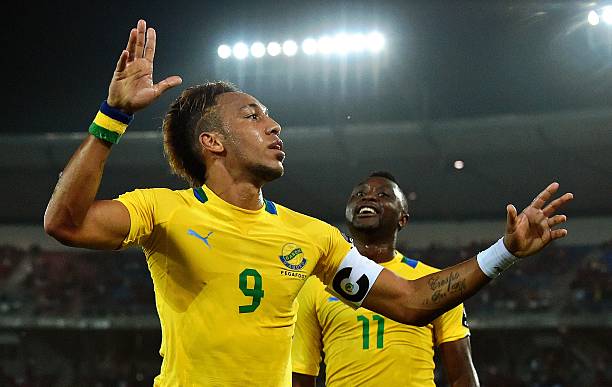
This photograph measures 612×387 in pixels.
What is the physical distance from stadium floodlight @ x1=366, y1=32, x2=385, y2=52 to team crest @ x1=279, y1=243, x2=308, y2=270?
41.1 feet

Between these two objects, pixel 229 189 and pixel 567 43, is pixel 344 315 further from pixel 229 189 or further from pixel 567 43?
pixel 567 43

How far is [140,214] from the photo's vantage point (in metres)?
2.78

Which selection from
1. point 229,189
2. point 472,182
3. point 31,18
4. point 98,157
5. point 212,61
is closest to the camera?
Answer: point 98,157

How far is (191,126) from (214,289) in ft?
2.91

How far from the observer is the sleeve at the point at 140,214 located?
2717 mm

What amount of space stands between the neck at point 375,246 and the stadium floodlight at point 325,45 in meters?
10.8

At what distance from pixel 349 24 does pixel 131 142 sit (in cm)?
649

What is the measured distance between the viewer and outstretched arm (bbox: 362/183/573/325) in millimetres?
2979

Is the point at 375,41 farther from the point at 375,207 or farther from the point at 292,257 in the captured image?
the point at 292,257

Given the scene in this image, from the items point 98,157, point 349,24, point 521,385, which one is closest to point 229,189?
point 98,157

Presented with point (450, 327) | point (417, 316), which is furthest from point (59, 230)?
point (450, 327)

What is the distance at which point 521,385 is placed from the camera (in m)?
15.2

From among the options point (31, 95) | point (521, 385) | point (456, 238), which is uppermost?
point (31, 95)

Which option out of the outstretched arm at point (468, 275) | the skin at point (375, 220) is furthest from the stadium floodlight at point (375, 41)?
the outstretched arm at point (468, 275)
